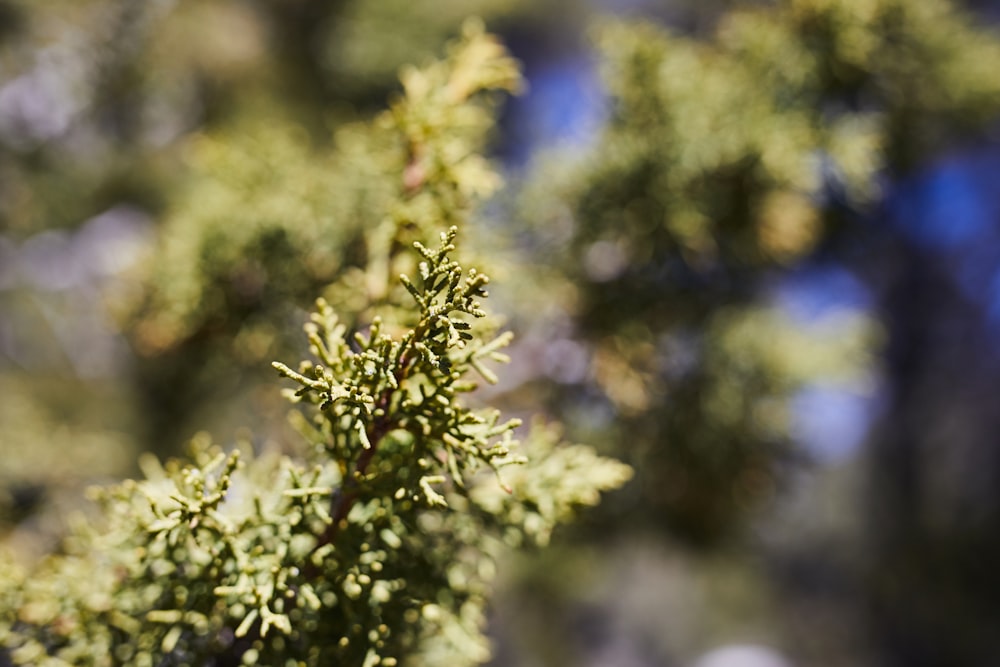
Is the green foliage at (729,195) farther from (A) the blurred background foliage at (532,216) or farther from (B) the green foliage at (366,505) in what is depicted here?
(B) the green foliage at (366,505)

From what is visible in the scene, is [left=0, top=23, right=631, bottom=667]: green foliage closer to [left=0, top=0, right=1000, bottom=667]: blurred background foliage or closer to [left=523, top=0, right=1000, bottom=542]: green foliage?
[left=0, top=0, right=1000, bottom=667]: blurred background foliage

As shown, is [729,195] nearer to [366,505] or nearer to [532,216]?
[532,216]

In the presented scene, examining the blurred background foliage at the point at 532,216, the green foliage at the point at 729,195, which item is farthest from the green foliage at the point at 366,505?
the green foliage at the point at 729,195

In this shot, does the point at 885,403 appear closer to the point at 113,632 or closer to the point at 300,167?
the point at 300,167

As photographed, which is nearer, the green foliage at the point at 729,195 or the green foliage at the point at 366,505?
the green foliage at the point at 366,505

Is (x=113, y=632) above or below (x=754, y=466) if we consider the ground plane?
below

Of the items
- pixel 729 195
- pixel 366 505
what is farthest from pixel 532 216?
pixel 366 505

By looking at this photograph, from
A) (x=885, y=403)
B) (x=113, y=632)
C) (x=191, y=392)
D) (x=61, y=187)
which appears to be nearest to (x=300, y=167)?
(x=113, y=632)
